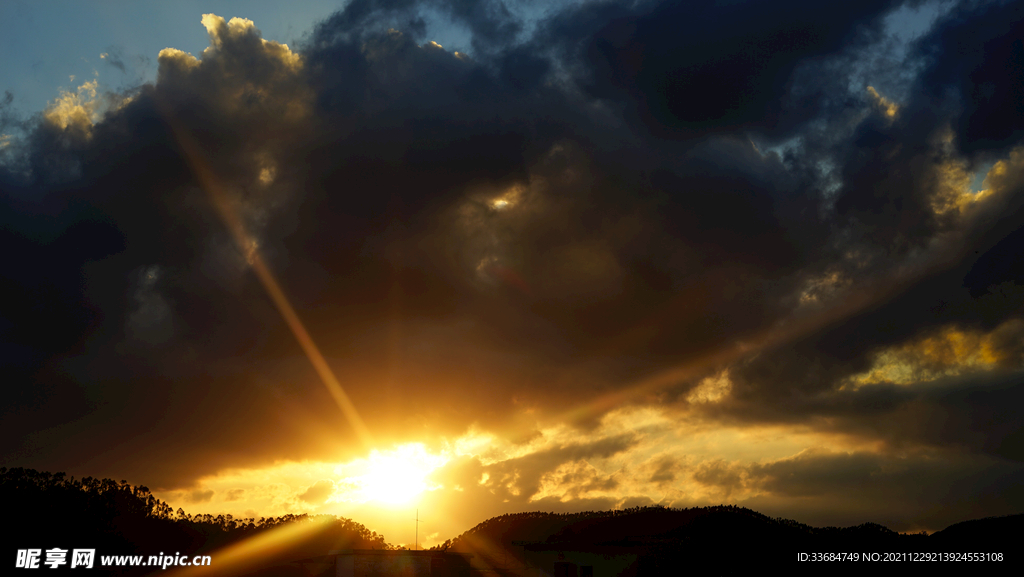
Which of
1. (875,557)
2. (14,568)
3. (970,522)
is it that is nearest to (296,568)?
(14,568)

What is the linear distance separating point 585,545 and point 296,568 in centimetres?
4508

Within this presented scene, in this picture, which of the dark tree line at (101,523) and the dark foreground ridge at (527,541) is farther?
the dark tree line at (101,523)

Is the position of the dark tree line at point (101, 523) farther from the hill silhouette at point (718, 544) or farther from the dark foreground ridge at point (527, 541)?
the hill silhouette at point (718, 544)

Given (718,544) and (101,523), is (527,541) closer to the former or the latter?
(718,544)

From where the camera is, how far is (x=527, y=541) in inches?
3893

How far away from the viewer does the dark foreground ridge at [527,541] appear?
90.8 meters

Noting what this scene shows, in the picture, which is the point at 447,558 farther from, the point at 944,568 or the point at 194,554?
the point at 194,554

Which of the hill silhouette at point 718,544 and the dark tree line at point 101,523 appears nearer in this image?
the hill silhouette at point 718,544

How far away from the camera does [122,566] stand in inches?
4587

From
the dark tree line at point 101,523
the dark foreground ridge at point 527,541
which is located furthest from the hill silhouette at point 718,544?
the dark tree line at point 101,523

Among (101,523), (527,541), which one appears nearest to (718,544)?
(527,541)

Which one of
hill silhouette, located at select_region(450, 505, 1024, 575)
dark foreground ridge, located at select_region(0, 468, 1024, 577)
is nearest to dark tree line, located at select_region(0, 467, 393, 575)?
dark foreground ridge, located at select_region(0, 468, 1024, 577)

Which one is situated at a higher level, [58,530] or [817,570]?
[58,530]

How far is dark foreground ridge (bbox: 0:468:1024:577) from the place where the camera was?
9081 centimetres
